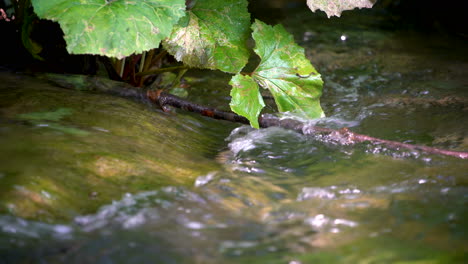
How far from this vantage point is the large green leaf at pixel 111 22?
157cm

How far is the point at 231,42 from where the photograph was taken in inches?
76.2

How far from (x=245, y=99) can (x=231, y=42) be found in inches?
10.6

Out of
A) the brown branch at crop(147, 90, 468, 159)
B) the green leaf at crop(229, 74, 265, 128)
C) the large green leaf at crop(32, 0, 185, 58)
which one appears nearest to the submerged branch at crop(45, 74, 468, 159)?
the brown branch at crop(147, 90, 468, 159)

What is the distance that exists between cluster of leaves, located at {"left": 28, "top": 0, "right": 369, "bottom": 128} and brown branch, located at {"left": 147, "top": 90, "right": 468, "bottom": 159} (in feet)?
0.34

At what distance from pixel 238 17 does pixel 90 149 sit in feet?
3.02

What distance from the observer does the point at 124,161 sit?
4.31ft

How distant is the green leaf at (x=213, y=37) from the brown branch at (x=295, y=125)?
19 centimetres

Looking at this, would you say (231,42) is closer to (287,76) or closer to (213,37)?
(213,37)

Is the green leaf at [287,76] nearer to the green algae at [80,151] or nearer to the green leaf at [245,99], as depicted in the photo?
the green leaf at [245,99]

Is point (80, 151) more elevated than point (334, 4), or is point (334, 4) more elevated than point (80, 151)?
point (334, 4)

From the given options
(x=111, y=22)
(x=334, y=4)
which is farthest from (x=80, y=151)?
(x=334, y=4)

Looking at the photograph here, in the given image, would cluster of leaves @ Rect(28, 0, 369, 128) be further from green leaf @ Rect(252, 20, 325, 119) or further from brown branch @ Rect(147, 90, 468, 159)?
brown branch @ Rect(147, 90, 468, 159)

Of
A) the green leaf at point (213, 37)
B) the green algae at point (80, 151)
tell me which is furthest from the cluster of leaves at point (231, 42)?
the green algae at point (80, 151)

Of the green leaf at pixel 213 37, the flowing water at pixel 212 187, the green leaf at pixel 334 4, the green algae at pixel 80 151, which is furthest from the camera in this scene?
the green leaf at pixel 334 4
